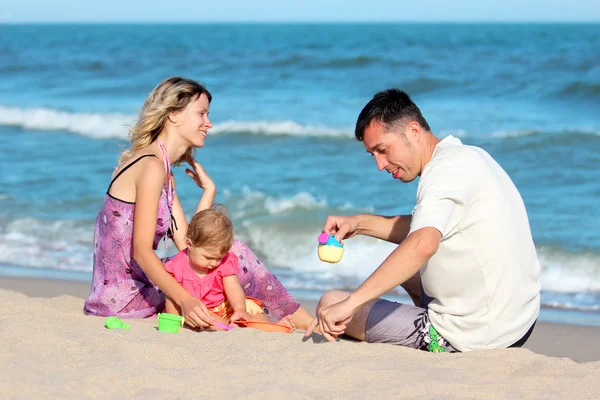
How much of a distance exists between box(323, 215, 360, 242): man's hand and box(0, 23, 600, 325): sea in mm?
2010

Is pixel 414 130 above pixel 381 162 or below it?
above

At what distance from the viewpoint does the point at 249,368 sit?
3.49 metres

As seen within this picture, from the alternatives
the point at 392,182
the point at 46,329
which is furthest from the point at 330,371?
the point at 392,182

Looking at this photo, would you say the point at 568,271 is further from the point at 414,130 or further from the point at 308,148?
the point at 308,148

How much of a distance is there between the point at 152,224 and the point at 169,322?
512mm

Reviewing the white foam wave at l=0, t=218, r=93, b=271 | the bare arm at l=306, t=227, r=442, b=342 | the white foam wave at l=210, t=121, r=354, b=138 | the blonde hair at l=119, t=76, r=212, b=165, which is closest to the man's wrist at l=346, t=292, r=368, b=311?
the bare arm at l=306, t=227, r=442, b=342

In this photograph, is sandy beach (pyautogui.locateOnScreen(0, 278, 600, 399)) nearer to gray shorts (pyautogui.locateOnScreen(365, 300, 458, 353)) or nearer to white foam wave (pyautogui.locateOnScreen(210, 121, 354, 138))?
gray shorts (pyautogui.locateOnScreen(365, 300, 458, 353))

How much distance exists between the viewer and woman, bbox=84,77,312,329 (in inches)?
165

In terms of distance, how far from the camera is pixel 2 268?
22.2ft

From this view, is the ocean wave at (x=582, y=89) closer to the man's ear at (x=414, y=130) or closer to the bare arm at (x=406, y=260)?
the man's ear at (x=414, y=130)

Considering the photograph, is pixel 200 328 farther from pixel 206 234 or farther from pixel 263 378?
pixel 263 378

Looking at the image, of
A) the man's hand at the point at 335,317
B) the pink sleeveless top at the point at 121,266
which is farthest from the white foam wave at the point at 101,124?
the man's hand at the point at 335,317

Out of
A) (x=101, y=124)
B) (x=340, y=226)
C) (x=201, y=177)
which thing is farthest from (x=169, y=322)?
(x=101, y=124)

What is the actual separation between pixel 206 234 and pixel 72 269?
2.95m
